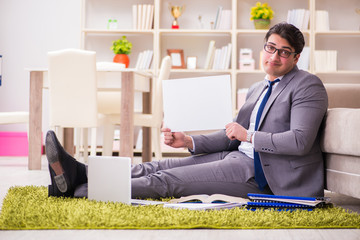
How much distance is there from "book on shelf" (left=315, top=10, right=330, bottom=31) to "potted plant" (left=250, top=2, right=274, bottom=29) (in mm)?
452

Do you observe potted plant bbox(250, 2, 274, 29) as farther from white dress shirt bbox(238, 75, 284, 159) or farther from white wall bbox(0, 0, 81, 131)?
white dress shirt bbox(238, 75, 284, 159)

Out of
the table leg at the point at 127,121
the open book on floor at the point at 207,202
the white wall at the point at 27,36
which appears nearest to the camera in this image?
the open book on floor at the point at 207,202

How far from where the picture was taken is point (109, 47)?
5.88 metres

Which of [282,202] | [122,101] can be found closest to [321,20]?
[122,101]

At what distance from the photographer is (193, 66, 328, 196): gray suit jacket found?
1.98 metres

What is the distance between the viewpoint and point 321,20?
215 inches

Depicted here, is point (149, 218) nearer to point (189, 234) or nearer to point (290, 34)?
point (189, 234)

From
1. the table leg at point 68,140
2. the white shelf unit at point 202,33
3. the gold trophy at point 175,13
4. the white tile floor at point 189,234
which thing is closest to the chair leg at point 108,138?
the table leg at point 68,140

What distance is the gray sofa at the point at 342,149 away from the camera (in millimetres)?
1975

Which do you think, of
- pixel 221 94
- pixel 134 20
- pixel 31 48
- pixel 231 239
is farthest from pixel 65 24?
pixel 231 239

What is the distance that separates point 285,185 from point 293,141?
18 centimetres

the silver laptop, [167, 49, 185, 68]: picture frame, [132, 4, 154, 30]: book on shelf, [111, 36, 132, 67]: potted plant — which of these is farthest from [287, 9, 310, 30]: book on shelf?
the silver laptop

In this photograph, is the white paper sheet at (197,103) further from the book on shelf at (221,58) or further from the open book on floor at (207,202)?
the book on shelf at (221,58)

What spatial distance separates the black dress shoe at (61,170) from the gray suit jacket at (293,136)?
0.70 m
